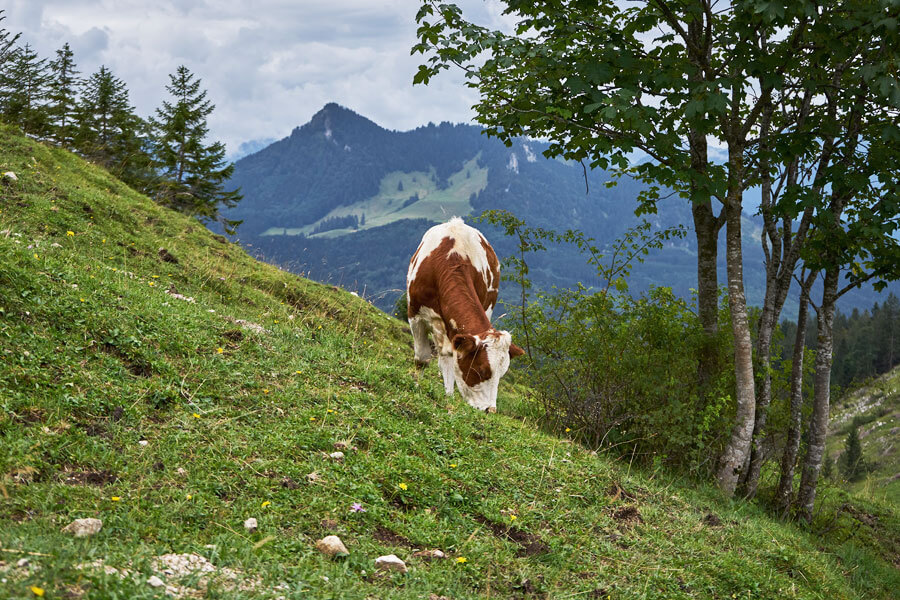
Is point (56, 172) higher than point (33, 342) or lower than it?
higher

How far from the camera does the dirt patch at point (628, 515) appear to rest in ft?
23.6

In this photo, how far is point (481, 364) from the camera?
34.5ft

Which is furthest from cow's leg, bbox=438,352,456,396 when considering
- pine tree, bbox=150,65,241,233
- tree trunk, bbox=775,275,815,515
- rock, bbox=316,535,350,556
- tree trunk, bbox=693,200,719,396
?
pine tree, bbox=150,65,241,233

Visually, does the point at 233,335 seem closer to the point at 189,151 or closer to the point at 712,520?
the point at 712,520

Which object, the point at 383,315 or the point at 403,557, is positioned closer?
the point at 403,557

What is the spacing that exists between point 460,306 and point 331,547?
682 centimetres

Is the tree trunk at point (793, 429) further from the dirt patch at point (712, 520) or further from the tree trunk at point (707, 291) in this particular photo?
the dirt patch at point (712, 520)

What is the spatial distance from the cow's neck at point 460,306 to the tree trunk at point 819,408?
19.3 ft

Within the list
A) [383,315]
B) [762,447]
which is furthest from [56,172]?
[762,447]

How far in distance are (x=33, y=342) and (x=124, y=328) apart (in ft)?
3.72

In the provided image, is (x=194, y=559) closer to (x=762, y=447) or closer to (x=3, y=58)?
(x=762, y=447)

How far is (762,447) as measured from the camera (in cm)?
1097

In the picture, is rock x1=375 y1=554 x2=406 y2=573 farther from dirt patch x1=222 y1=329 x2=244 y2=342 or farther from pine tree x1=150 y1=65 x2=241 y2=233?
pine tree x1=150 y1=65 x2=241 y2=233

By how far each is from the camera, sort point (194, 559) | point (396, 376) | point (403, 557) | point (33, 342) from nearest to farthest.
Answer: point (194, 559) < point (403, 557) < point (33, 342) < point (396, 376)
